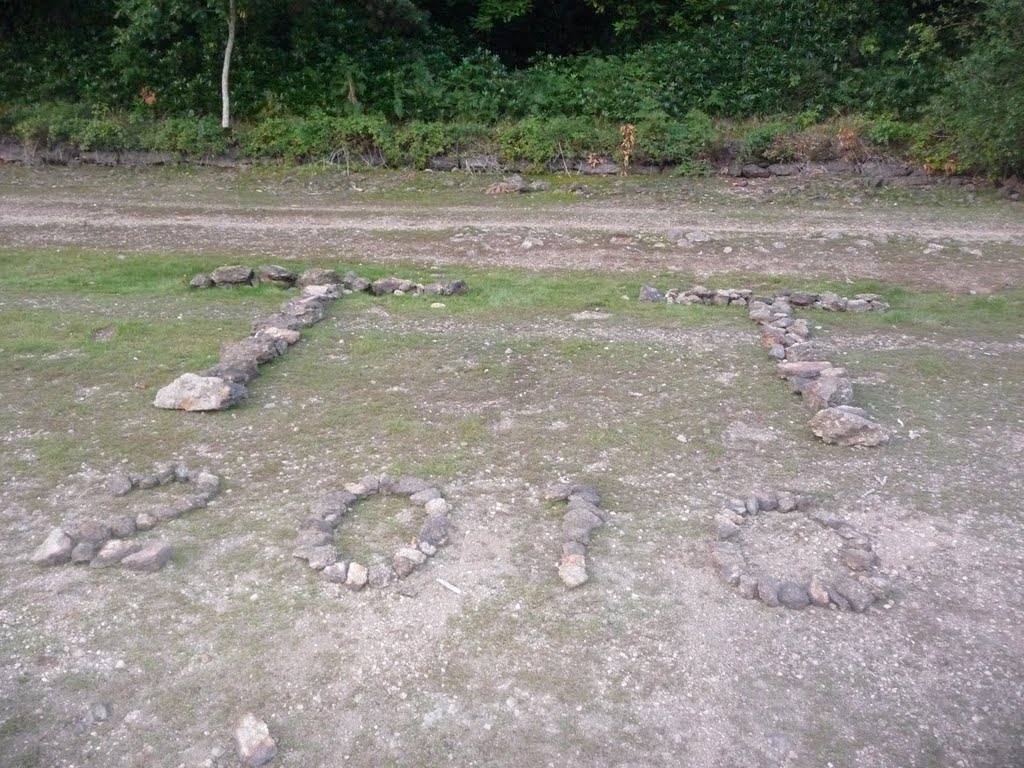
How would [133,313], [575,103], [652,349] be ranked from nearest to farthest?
[652,349]
[133,313]
[575,103]

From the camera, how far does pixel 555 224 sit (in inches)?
599

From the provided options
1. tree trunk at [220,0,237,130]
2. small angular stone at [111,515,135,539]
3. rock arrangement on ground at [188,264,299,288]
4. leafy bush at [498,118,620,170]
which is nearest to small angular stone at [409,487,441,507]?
small angular stone at [111,515,135,539]

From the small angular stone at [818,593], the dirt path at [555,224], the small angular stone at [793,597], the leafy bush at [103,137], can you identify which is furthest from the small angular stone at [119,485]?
the leafy bush at [103,137]

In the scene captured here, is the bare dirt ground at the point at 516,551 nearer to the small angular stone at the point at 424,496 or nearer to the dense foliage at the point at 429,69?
the small angular stone at the point at 424,496

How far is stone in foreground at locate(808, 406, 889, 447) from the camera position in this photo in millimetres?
7289

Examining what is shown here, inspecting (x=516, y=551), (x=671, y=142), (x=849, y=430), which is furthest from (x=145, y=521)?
(x=671, y=142)

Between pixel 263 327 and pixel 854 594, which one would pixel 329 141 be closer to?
pixel 263 327

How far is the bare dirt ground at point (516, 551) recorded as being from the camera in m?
4.39

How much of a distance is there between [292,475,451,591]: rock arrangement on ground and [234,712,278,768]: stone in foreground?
1200 mm

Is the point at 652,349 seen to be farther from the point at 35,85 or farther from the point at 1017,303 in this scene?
the point at 35,85

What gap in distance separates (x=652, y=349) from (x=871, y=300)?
3.30 metres

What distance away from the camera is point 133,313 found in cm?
1066

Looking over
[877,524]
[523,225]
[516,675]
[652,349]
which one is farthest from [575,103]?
[516,675]

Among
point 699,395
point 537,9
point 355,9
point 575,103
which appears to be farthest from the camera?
point 537,9
